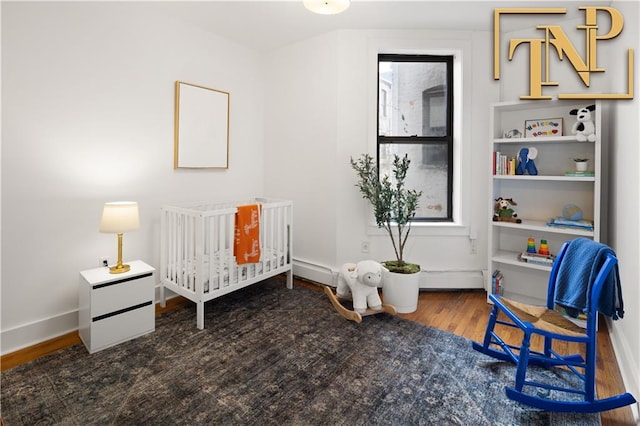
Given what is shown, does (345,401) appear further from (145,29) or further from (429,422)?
(145,29)

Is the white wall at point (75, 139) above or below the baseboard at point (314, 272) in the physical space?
above

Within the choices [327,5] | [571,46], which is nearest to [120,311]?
[327,5]

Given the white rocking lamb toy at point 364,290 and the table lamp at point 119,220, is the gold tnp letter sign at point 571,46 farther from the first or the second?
the table lamp at point 119,220

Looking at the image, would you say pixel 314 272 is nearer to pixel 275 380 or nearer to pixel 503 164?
pixel 275 380

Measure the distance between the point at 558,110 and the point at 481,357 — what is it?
2.06 m

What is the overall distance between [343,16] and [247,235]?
78.4 inches

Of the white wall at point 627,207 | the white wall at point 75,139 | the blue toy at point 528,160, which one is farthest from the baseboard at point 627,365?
the white wall at point 75,139

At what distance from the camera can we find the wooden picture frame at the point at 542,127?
266cm

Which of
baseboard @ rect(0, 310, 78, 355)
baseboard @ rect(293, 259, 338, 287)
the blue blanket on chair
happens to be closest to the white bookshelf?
the blue blanket on chair

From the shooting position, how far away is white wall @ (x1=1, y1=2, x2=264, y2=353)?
200 centimetres

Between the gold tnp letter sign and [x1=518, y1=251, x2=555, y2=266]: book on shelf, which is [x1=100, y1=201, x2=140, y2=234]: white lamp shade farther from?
[x1=518, y1=251, x2=555, y2=266]: book on shelf

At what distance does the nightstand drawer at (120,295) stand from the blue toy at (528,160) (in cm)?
296

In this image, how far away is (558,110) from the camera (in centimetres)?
267

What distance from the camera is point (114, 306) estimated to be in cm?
208
